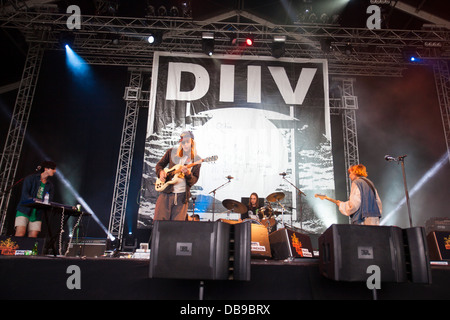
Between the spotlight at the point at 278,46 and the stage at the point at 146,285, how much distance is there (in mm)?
6955

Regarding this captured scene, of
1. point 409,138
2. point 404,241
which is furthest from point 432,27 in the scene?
point 404,241

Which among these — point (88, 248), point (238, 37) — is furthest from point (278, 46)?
point (88, 248)

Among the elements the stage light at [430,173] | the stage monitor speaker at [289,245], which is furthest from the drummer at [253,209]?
the stage light at [430,173]

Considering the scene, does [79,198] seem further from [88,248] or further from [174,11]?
[174,11]

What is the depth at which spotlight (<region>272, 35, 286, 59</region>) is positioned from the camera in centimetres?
834

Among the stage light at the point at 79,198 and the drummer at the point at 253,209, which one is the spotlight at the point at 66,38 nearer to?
the stage light at the point at 79,198

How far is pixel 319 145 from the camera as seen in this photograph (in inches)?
324

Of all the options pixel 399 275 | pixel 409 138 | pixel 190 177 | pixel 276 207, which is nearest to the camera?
pixel 399 275

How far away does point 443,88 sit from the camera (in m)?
9.31

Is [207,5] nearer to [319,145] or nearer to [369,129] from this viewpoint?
[319,145]

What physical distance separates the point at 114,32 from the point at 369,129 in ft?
24.4

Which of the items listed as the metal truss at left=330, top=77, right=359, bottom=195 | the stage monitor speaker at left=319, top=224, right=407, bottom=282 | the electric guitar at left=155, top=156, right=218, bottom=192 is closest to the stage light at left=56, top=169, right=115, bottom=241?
the electric guitar at left=155, top=156, right=218, bottom=192

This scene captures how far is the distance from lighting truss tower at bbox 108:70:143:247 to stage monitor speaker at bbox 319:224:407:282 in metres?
6.82

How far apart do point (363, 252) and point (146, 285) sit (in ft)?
5.28
